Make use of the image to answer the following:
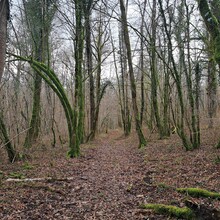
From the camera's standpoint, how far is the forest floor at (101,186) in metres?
4.76

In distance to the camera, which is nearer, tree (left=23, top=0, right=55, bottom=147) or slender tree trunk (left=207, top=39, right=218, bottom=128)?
slender tree trunk (left=207, top=39, right=218, bottom=128)

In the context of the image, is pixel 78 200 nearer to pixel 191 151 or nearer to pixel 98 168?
pixel 98 168

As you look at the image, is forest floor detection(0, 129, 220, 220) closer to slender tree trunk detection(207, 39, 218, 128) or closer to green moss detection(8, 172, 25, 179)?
green moss detection(8, 172, 25, 179)

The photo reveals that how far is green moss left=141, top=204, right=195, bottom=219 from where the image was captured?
4105mm

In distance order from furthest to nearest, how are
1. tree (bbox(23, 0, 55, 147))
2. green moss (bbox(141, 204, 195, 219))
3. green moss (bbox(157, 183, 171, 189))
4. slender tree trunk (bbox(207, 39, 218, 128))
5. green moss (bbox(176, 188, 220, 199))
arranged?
tree (bbox(23, 0, 55, 147)) → slender tree trunk (bbox(207, 39, 218, 128)) → green moss (bbox(157, 183, 171, 189)) → green moss (bbox(176, 188, 220, 199)) → green moss (bbox(141, 204, 195, 219))

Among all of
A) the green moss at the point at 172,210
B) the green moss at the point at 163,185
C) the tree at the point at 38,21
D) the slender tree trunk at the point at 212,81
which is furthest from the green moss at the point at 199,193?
the tree at the point at 38,21

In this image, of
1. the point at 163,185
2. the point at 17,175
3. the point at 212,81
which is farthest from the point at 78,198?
the point at 212,81

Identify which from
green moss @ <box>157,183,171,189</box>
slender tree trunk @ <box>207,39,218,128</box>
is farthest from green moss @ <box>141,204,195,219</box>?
slender tree trunk @ <box>207,39,218,128</box>

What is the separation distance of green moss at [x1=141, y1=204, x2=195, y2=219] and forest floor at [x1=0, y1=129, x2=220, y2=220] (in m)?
0.15

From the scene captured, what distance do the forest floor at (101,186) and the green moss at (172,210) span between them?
0.49ft

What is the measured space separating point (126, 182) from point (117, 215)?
2.16 metres

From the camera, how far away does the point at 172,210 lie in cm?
438

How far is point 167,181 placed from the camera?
6.43 meters

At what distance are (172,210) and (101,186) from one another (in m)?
2.51
